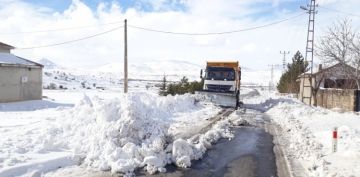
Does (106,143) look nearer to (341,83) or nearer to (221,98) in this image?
(221,98)

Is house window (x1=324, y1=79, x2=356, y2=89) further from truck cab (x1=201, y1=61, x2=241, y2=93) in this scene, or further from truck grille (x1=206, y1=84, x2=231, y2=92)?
truck grille (x1=206, y1=84, x2=231, y2=92)

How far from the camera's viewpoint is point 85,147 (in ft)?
35.5

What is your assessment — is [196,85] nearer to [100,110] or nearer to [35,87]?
[35,87]

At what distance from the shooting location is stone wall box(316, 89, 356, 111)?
32656 mm

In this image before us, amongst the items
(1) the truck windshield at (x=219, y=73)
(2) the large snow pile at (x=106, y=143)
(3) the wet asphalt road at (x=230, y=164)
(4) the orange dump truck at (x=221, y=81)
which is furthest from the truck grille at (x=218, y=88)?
(2) the large snow pile at (x=106, y=143)

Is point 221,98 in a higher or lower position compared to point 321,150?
higher

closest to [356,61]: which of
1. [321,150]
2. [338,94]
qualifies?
[338,94]

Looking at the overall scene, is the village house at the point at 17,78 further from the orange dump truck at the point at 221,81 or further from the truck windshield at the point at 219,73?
the truck windshield at the point at 219,73

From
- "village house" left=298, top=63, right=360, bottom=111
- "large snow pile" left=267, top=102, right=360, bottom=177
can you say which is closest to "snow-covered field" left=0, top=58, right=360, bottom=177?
"large snow pile" left=267, top=102, right=360, bottom=177

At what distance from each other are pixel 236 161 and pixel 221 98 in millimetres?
18276

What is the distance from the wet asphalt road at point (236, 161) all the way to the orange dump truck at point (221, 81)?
45.0 ft

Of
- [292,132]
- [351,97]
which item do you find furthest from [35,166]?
[351,97]

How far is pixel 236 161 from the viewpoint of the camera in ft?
36.3

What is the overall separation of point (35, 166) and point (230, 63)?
2231cm
